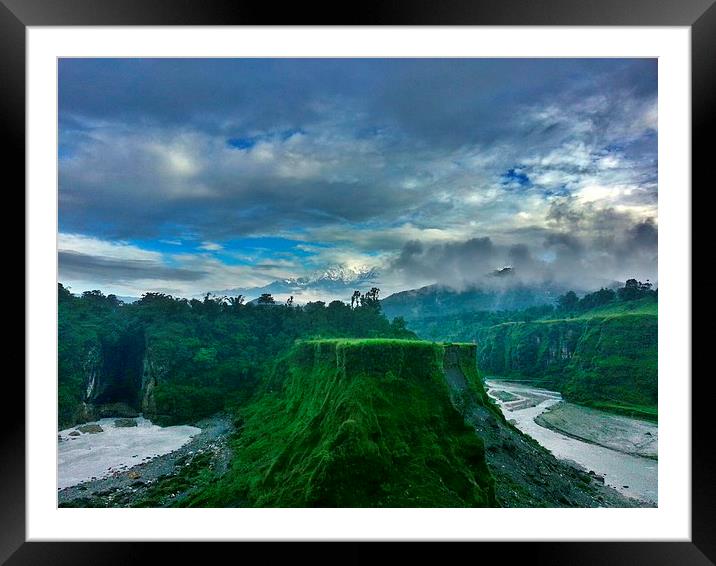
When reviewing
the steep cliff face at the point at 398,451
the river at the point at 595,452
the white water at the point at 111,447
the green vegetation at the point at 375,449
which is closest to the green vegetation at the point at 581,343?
the river at the point at 595,452

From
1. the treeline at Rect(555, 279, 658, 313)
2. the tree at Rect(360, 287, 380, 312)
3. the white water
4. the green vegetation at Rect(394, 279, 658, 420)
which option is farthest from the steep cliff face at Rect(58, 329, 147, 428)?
the treeline at Rect(555, 279, 658, 313)

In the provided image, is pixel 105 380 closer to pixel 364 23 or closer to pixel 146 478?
pixel 146 478

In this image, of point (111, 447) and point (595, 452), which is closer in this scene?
point (111, 447)

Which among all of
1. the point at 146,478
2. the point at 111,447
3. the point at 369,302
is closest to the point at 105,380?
the point at 111,447

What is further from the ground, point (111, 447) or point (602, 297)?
point (602, 297)

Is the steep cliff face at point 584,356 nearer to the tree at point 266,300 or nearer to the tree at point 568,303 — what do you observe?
the tree at point 568,303

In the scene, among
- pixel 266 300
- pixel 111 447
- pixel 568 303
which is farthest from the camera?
pixel 568 303
